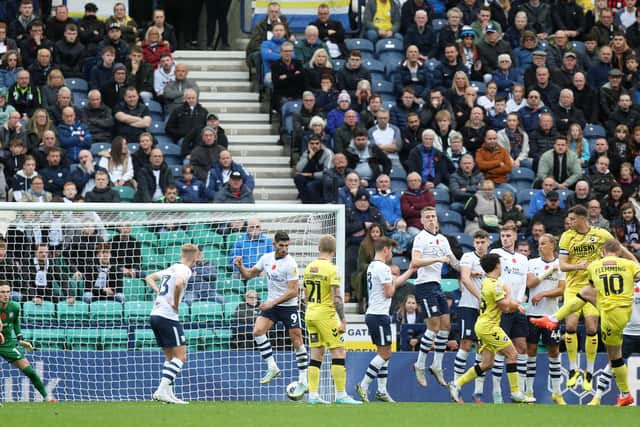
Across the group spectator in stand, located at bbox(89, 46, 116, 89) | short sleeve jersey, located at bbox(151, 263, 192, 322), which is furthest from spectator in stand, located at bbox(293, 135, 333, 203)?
short sleeve jersey, located at bbox(151, 263, 192, 322)

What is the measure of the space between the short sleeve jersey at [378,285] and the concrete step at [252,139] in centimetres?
698

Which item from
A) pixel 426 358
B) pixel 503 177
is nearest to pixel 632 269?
pixel 426 358

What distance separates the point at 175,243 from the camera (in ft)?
61.8

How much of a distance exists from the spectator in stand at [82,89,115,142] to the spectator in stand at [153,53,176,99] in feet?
4.28

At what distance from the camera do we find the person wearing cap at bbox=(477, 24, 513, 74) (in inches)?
992

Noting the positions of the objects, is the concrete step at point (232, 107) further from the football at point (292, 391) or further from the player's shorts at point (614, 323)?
the player's shorts at point (614, 323)

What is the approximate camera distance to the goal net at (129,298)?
18.0m

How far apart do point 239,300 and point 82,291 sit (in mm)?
2143

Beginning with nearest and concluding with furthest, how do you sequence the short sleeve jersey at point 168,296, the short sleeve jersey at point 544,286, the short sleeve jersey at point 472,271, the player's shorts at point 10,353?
the short sleeve jersey at point 168,296 → the player's shorts at point 10,353 → the short sleeve jersey at point 472,271 → the short sleeve jersey at point 544,286

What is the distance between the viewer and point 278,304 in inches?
685

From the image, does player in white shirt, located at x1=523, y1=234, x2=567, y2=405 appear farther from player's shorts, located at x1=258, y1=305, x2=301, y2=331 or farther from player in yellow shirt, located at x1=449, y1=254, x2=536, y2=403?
player's shorts, located at x1=258, y1=305, x2=301, y2=331

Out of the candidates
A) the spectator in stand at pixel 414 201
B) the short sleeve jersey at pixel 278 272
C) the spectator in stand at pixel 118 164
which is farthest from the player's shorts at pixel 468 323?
the spectator in stand at pixel 118 164

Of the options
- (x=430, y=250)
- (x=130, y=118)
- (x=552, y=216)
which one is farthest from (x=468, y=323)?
(x=130, y=118)

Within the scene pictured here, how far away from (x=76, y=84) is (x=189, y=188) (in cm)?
316
